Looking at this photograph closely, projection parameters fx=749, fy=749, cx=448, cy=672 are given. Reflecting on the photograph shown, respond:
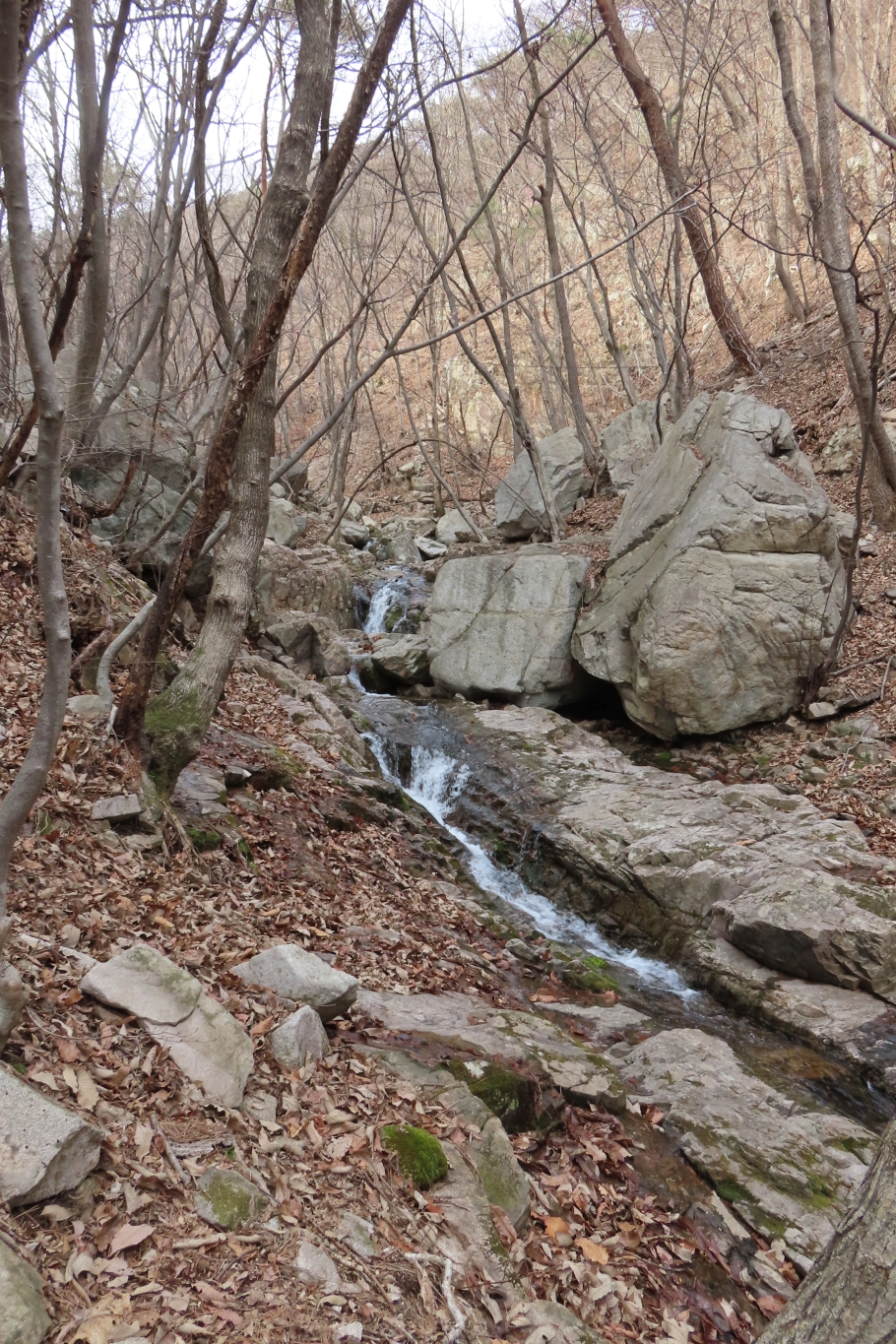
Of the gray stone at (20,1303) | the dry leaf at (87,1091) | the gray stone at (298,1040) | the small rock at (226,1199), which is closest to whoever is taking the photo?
the gray stone at (20,1303)

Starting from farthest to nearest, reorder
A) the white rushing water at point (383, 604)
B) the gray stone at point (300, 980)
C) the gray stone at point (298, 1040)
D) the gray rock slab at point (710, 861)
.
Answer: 1. the white rushing water at point (383, 604)
2. the gray rock slab at point (710, 861)
3. the gray stone at point (300, 980)
4. the gray stone at point (298, 1040)

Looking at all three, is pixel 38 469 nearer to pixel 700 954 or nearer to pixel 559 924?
pixel 700 954

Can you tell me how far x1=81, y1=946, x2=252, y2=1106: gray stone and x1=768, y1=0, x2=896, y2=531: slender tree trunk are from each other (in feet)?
30.0

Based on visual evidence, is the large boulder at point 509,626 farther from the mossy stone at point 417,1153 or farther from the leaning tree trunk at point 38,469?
the leaning tree trunk at point 38,469

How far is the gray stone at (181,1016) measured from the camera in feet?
9.57

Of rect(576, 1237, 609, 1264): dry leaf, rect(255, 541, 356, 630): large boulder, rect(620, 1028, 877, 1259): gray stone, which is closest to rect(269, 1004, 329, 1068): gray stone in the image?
rect(576, 1237, 609, 1264): dry leaf

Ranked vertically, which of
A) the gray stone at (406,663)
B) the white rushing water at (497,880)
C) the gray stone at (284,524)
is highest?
the gray stone at (284,524)

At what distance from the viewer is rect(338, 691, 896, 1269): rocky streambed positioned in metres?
4.20

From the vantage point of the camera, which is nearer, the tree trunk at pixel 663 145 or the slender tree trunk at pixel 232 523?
the slender tree trunk at pixel 232 523

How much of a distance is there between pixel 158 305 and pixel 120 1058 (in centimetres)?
746

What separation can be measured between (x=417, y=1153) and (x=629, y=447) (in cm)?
1608

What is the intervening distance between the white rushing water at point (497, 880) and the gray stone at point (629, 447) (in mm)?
8950

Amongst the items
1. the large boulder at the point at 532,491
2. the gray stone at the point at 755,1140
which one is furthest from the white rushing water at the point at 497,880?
the large boulder at the point at 532,491

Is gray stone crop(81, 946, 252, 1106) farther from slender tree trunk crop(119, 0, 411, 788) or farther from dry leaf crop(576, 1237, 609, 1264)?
slender tree trunk crop(119, 0, 411, 788)
